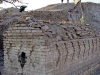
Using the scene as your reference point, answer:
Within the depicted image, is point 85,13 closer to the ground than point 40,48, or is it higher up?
higher up

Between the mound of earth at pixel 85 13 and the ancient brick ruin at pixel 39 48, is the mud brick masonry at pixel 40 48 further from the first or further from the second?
the mound of earth at pixel 85 13

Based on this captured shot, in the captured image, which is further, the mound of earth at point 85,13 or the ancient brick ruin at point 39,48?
the mound of earth at point 85,13

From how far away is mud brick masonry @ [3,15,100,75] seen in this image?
221 inches

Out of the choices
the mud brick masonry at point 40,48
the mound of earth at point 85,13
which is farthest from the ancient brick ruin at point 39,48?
the mound of earth at point 85,13

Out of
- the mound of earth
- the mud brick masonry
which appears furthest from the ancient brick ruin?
the mound of earth

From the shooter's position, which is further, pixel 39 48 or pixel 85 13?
pixel 85 13

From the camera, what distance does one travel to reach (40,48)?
18.3 ft

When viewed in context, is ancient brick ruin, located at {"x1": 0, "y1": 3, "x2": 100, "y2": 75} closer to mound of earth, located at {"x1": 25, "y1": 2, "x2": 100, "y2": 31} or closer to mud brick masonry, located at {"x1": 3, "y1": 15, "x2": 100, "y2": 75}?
mud brick masonry, located at {"x1": 3, "y1": 15, "x2": 100, "y2": 75}

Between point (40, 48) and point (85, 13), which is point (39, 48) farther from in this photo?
point (85, 13)

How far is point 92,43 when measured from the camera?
9039mm

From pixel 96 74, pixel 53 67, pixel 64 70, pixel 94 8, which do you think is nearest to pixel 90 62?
pixel 96 74

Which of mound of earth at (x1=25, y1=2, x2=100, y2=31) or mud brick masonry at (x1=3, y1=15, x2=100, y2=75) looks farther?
mound of earth at (x1=25, y1=2, x2=100, y2=31)

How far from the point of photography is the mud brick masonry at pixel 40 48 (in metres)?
5.60

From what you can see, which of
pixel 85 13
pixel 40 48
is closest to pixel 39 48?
pixel 40 48
